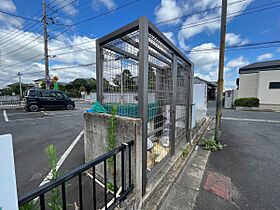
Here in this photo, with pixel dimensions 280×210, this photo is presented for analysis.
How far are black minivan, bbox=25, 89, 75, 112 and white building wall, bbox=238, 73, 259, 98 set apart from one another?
61.5 feet

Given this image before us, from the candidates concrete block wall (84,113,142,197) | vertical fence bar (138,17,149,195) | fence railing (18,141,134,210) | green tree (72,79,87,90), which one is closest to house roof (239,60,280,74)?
vertical fence bar (138,17,149,195)

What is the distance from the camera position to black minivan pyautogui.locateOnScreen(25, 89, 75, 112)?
10.3 m

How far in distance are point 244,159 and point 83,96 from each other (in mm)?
32928

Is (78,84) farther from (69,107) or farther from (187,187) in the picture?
(187,187)

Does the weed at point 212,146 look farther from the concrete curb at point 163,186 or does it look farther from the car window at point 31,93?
the car window at point 31,93

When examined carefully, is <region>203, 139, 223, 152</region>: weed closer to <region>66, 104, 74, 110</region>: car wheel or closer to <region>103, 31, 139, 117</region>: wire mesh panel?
<region>103, 31, 139, 117</region>: wire mesh panel

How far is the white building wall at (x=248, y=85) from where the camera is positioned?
610 inches

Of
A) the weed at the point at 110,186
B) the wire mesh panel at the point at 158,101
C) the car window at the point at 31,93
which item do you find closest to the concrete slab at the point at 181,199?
the wire mesh panel at the point at 158,101

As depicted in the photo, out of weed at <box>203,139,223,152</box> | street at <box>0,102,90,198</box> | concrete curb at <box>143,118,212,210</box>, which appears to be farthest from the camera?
weed at <box>203,139,223,152</box>

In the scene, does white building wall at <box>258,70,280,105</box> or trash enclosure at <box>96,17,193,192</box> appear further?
white building wall at <box>258,70,280,105</box>

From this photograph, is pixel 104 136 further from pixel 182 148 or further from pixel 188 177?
pixel 182 148

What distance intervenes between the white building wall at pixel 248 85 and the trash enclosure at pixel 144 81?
17233mm

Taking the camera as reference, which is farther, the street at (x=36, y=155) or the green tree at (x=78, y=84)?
the green tree at (x=78, y=84)

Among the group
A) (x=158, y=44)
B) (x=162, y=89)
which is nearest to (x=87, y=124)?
(x=162, y=89)
